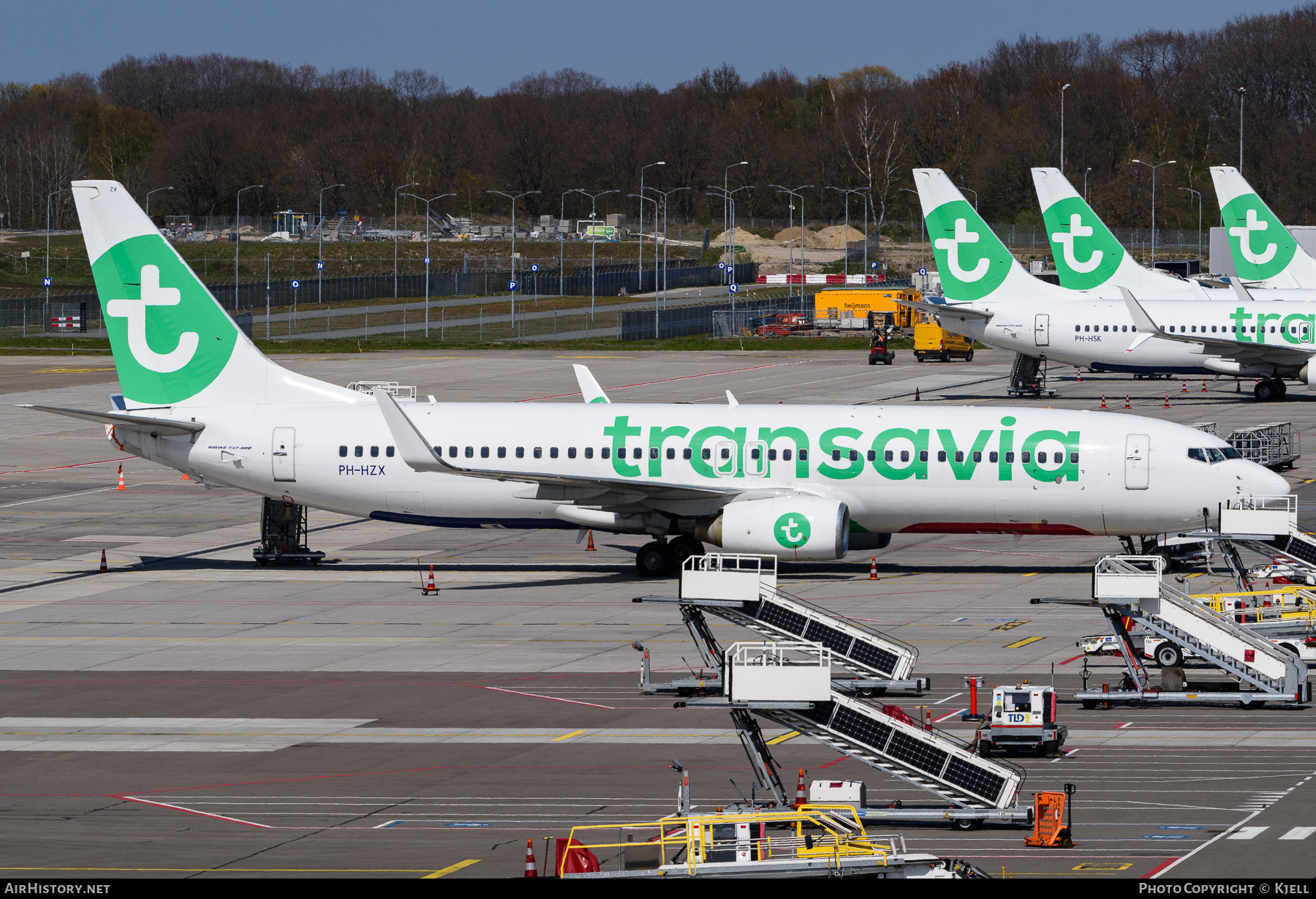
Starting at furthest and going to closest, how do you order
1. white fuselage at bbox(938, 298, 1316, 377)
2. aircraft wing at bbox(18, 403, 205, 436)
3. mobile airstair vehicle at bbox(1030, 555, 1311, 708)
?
white fuselage at bbox(938, 298, 1316, 377) < aircraft wing at bbox(18, 403, 205, 436) < mobile airstair vehicle at bbox(1030, 555, 1311, 708)

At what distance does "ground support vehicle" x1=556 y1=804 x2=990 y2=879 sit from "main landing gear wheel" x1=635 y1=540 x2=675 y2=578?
2494 centimetres

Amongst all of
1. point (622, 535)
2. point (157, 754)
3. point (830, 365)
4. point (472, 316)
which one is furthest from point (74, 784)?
point (472, 316)

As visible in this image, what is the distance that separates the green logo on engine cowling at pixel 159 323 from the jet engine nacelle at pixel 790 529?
15379 millimetres

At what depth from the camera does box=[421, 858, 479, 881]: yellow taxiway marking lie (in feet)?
66.8

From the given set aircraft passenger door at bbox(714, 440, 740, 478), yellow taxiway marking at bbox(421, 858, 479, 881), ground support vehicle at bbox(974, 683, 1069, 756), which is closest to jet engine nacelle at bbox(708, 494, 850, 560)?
aircraft passenger door at bbox(714, 440, 740, 478)

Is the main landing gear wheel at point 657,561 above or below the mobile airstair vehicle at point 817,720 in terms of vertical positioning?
below

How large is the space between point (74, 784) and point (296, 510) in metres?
23.0

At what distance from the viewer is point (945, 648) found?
3578cm

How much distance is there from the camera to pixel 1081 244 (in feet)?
315

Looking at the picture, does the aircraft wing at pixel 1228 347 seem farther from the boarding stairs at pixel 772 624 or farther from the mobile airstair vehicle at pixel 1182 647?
the boarding stairs at pixel 772 624

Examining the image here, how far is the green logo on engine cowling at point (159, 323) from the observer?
47.0m

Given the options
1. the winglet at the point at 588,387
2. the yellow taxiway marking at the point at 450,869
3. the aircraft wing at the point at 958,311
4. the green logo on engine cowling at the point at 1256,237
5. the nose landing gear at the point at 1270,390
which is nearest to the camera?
the yellow taxiway marking at the point at 450,869

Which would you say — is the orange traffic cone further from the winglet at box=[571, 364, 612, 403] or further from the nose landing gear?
the nose landing gear

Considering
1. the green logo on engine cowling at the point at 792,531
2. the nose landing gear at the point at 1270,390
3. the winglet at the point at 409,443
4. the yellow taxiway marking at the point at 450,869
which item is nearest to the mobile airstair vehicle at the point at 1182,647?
the green logo on engine cowling at the point at 792,531
